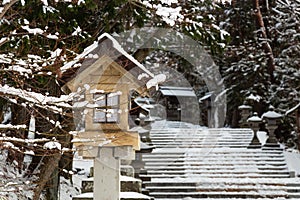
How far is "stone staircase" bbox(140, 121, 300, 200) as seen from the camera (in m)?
9.17

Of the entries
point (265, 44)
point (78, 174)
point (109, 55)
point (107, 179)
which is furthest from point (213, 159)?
point (109, 55)

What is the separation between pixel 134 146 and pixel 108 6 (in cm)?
310

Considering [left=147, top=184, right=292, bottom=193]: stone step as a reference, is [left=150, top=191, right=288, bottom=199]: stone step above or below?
below

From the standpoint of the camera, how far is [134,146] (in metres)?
4.15

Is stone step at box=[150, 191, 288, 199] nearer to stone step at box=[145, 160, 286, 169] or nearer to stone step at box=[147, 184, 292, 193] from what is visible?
stone step at box=[147, 184, 292, 193]

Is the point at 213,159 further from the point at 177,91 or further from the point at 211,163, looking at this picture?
the point at 177,91

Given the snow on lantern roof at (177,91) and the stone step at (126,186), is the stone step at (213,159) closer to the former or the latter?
the stone step at (126,186)

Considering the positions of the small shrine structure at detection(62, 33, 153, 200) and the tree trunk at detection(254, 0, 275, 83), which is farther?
the tree trunk at detection(254, 0, 275, 83)

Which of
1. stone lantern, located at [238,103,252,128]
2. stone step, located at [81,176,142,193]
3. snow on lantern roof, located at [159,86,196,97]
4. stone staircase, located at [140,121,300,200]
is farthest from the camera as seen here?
snow on lantern roof, located at [159,86,196,97]

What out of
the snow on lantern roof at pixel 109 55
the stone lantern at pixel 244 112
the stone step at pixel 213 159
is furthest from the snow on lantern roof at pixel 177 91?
the snow on lantern roof at pixel 109 55

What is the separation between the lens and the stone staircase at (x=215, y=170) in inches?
361

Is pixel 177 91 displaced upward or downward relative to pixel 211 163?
upward

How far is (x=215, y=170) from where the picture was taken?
10.7m

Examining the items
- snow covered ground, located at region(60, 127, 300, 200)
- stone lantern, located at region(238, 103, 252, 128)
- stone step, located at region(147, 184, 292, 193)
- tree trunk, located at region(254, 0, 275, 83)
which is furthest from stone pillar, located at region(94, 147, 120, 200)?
tree trunk, located at region(254, 0, 275, 83)
